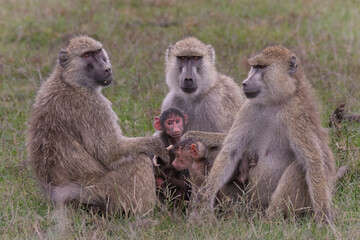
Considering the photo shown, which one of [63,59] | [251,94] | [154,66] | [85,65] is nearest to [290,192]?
[251,94]

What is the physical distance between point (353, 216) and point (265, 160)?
0.76 m

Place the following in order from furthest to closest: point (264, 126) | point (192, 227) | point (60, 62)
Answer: point (60, 62)
point (264, 126)
point (192, 227)

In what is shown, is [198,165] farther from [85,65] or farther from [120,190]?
[85,65]

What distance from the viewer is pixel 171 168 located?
16.7ft

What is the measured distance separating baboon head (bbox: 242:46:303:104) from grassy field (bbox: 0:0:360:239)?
837 millimetres

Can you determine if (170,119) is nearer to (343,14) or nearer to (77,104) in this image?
(77,104)

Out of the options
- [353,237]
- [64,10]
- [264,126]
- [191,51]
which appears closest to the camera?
[353,237]

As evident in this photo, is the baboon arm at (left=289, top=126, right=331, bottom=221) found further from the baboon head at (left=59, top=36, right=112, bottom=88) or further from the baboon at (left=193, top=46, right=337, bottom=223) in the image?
the baboon head at (left=59, top=36, right=112, bottom=88)

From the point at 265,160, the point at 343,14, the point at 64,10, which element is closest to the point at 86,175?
the point at 265,160

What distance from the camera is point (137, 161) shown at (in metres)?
4.70

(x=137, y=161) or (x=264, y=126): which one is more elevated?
(x=264, y=126)

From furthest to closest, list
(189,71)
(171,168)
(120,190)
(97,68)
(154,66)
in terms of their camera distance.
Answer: (154,66), (189,71), (171,168), (97,68), (120,190)

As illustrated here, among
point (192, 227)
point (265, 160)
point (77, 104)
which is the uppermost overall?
point (77, 104)

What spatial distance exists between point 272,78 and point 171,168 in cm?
124
